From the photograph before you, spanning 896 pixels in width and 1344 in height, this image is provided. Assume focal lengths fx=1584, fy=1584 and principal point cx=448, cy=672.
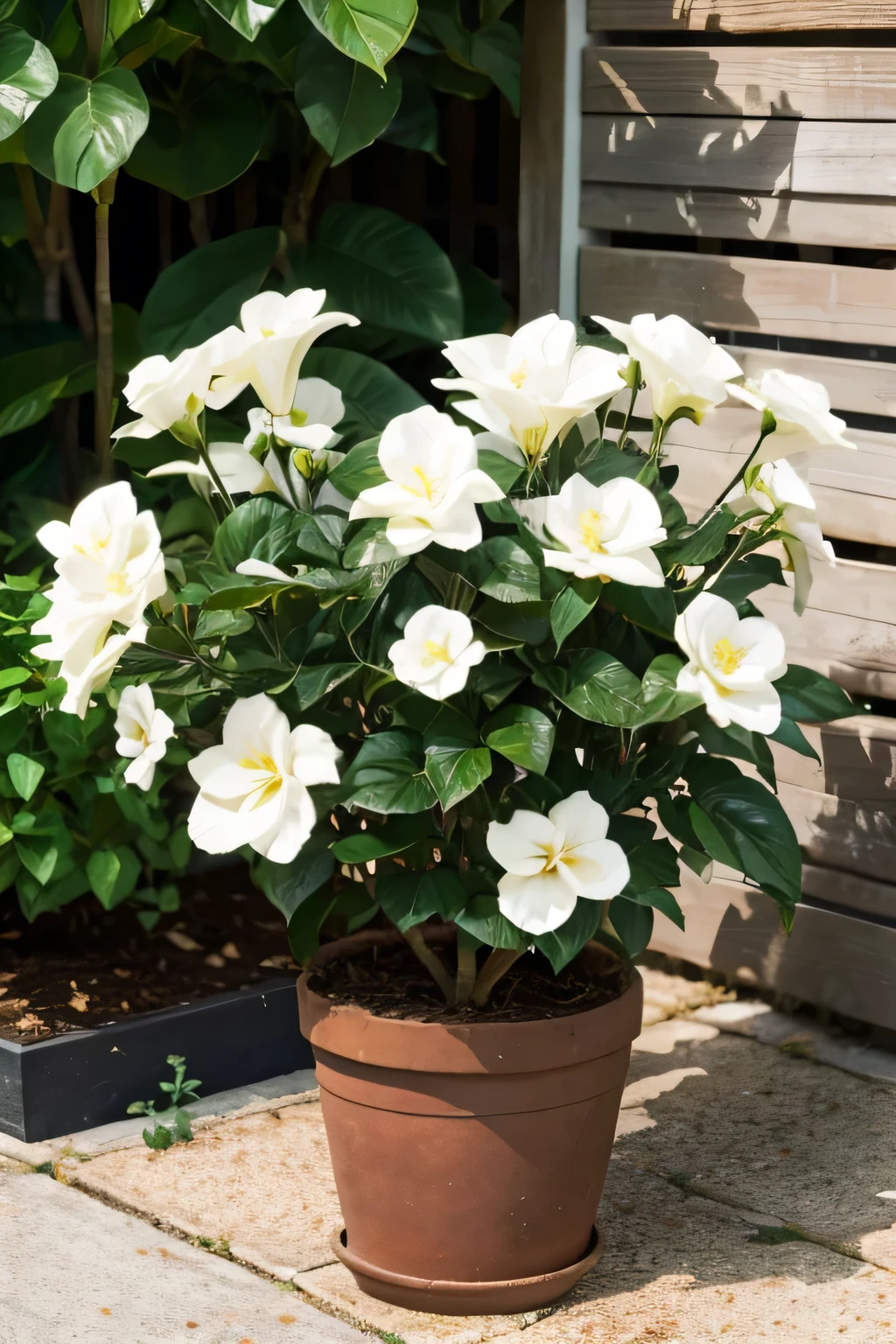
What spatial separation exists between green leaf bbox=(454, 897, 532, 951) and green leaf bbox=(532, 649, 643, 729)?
237 millimetres

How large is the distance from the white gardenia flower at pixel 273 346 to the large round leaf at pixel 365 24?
1.68 ft

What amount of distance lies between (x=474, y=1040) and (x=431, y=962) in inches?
6.7

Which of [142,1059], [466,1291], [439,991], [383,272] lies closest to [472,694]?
[439,991]

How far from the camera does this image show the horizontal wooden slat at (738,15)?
239 cm

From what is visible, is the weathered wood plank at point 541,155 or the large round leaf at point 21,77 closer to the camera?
the large round leaf at point 21,77

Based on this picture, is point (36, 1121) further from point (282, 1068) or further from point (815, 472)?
point (815, 472)

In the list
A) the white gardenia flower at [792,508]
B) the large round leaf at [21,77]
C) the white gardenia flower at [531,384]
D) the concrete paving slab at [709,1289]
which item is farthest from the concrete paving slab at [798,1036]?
the large round leaf at [21,77]

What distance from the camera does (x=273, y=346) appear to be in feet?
5.55

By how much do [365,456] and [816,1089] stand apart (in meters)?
1.39

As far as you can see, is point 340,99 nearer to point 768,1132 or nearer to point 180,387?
point 180,387

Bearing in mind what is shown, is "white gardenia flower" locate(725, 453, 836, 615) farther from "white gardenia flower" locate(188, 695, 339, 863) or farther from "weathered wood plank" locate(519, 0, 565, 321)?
"weathered wood plank" locate(519, 0, 565, 321)

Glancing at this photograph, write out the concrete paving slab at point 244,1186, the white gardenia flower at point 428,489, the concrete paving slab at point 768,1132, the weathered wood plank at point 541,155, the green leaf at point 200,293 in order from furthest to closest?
the weathered wood plank at point 541,155, the green leaf at point 200,293, the concrete paving slab at point 768,1132, the concrete paving slab at point 244,1186, the white gardenia flower at point 428,489

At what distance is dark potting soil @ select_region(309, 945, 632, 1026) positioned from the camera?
1.83 metres

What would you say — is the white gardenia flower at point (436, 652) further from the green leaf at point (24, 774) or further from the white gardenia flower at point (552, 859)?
the green leaf at point (24, 774)
